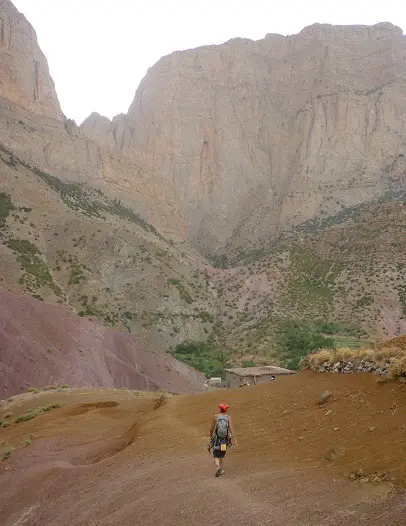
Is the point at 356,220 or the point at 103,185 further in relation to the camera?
the point at 103,185

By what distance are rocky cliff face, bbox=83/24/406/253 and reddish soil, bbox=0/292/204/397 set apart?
5718 cm

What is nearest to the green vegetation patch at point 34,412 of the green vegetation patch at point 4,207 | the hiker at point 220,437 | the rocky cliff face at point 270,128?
the hiker at point 220,437

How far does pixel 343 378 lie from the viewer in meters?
12.4

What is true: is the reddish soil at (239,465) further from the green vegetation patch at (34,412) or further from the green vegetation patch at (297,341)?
the green vegetation patch at (297,341)

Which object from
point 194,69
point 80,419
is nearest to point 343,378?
point 80,419

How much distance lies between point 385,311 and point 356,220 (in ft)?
66.0

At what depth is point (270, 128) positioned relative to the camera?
12019 centimetres

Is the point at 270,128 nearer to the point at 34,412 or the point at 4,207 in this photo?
the point at 4,207

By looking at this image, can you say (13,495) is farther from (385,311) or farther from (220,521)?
(385,311)

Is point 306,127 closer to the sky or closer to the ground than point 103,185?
closer to the sky

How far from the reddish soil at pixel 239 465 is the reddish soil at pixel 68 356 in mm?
14383

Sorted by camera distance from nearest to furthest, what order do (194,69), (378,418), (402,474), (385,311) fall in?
(402,474) < (378,418) < (385,311) < (194,69)

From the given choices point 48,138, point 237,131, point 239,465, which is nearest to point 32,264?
point 48,138

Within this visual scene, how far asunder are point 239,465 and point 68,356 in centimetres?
2650
